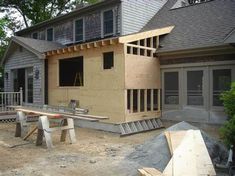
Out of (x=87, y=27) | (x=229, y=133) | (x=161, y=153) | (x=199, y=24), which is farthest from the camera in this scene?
(x=87, y=27)

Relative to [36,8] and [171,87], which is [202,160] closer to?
[171,87]

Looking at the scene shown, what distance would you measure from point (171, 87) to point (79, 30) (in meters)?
7.64

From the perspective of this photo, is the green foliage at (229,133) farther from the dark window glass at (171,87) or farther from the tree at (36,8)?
the tree at (36,8)

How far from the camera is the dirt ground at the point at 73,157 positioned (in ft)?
20.7

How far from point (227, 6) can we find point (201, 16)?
1186 mm

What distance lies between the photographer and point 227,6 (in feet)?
43.8

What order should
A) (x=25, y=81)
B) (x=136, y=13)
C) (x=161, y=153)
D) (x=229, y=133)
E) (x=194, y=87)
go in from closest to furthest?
(x=229, y=133) → (x=161, y=153) → (x=194, y=87) → (x=136, y=13) → (x=25, y=81)

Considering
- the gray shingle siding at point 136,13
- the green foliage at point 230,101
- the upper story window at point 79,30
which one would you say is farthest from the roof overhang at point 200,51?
the upper story window at point 79,30

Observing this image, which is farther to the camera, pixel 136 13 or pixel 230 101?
pixel 136 13

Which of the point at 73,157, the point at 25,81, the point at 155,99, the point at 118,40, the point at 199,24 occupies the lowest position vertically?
the point at 73,157

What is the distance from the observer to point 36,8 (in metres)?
31.5

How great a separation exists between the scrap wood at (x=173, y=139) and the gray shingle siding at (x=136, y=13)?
911 centimetres

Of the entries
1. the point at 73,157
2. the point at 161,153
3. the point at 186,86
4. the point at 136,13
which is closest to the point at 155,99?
the point at 186,86

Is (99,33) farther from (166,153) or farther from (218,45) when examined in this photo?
(166,153)
